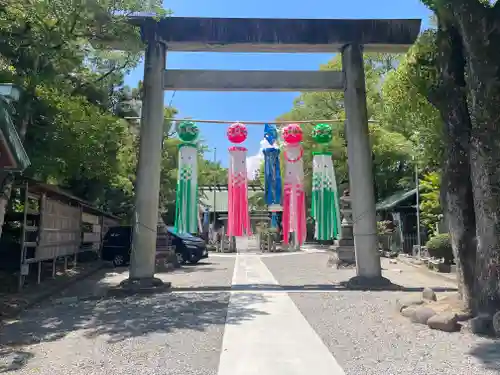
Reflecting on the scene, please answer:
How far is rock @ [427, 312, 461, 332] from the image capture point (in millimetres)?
6414

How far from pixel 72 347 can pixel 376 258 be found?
7.25 meters

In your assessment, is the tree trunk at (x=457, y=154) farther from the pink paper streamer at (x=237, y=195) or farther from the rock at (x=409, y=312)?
the pink paper streamer at (x=237, y=195)

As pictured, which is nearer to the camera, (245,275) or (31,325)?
(31,325)

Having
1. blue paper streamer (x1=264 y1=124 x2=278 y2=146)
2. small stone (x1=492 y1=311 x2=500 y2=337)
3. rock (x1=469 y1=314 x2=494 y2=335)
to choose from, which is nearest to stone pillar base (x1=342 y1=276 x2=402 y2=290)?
blue paper streamer (x1=264 y1=124 x2=278 y2=146)

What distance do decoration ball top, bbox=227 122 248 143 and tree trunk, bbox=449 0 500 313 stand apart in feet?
18.4

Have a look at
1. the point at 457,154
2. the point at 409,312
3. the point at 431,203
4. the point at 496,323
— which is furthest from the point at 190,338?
the point at 431,203

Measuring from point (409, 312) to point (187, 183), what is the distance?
237 inches

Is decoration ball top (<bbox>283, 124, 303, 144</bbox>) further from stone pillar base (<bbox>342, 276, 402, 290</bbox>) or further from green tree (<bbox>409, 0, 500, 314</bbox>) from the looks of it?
green tree (<bbox>409, 0, 500, 314</bbox>)

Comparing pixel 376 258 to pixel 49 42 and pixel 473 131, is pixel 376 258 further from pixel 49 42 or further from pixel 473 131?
pixel 49 42

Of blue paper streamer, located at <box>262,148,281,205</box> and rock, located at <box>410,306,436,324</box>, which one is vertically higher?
blue paper streamer, located at <box>262,148,281,205</box>

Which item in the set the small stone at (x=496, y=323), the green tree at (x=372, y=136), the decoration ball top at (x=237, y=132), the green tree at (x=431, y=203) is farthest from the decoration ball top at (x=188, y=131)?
the green tree at (x=372, y=136)

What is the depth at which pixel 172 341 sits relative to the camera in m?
6.04

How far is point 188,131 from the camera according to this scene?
11.3 meters

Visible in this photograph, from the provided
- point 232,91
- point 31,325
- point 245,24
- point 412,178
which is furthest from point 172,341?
point 412,178
